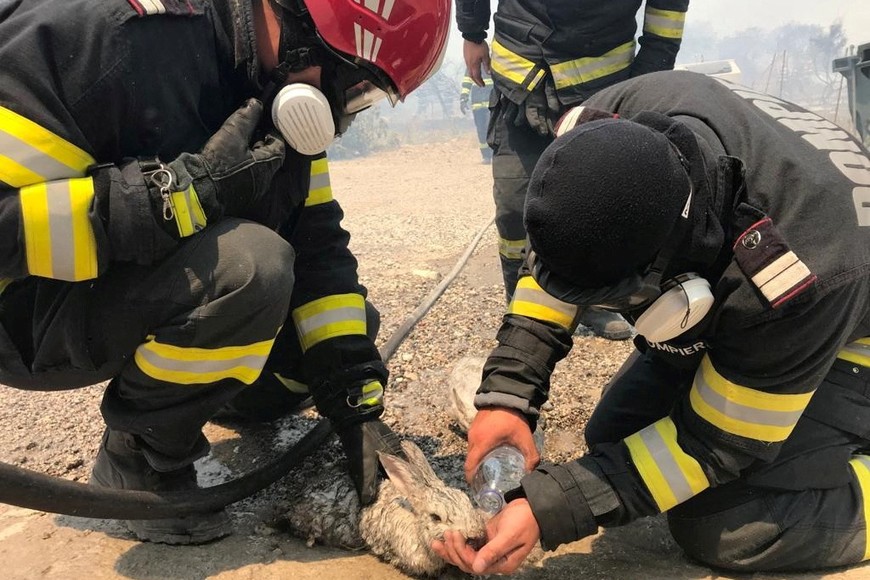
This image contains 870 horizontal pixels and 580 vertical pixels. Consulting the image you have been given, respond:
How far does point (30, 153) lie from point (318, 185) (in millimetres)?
Result: 1120

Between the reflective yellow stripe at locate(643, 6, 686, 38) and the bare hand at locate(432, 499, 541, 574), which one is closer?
the bare hand at locate(432, 499, 541, 574)

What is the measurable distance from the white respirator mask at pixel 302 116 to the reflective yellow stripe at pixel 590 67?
2128mm

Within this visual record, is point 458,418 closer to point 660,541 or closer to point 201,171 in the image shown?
point 660,541

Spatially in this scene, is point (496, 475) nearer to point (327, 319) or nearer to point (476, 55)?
point (327, 319)

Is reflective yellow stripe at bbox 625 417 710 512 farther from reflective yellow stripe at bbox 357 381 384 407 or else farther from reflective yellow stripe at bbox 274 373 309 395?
reflective yellow stripe at bbox 274 373 309 395

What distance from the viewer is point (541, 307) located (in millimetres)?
2436

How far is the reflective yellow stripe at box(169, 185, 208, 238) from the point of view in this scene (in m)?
1.91

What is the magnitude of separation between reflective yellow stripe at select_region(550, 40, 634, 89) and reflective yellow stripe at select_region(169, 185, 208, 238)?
2.60 metres

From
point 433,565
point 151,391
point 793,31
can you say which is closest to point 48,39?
point 151,391

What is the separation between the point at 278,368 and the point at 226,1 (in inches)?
56.5

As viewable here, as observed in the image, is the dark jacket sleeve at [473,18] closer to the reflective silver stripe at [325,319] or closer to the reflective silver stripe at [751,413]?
the reflective silver stripe at [325,319]

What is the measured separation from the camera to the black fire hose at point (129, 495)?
6.22 ft

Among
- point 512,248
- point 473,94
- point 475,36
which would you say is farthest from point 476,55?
point 473,94

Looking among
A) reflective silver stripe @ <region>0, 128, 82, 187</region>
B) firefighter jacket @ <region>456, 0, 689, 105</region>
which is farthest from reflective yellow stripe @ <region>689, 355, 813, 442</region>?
firefighter jacket @ <region>456, 0, 689, 105</region>
